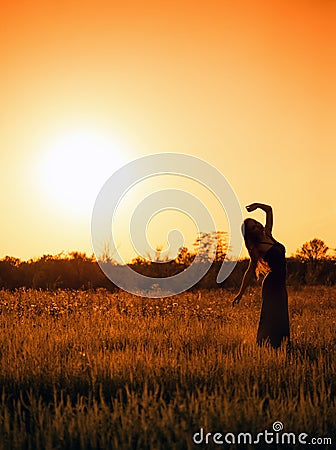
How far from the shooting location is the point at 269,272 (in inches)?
424

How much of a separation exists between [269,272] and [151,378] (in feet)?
9.89

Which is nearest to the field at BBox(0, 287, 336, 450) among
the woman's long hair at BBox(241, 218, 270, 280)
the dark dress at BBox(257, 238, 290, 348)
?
the dark dress at BBox(257, 238, 290, 348)

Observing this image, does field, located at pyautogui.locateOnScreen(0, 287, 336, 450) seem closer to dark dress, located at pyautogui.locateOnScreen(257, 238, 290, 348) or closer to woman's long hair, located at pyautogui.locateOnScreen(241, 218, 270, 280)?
dark dress, located at pyautogui.locateOnScreen(257, 238, 290, 348)

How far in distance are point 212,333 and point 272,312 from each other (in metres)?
1.74

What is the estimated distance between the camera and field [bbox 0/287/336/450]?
6188 mm

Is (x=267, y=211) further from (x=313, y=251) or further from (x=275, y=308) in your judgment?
(x=313, y=251)

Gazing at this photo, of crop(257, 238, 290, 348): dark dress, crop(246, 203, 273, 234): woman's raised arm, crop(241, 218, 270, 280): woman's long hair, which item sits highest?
crop(246, 203, 273, 234): woman's raised arm

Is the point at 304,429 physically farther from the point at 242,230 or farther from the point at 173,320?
the point at 173,320

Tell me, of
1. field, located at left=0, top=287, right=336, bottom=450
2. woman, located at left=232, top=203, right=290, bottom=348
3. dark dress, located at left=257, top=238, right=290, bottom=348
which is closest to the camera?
field, located at left=0, top=287, right=336, bottom=450

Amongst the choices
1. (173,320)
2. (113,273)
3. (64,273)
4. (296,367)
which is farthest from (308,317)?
(64,273)

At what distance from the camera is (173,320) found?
1418 cm

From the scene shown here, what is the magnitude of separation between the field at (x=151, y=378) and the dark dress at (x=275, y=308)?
0.82ft

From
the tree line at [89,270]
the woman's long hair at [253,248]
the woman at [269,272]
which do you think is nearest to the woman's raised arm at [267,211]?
the woman at [269,272]

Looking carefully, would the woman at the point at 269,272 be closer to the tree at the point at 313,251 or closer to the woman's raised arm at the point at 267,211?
the woman's raised arm at the point at 267,211
